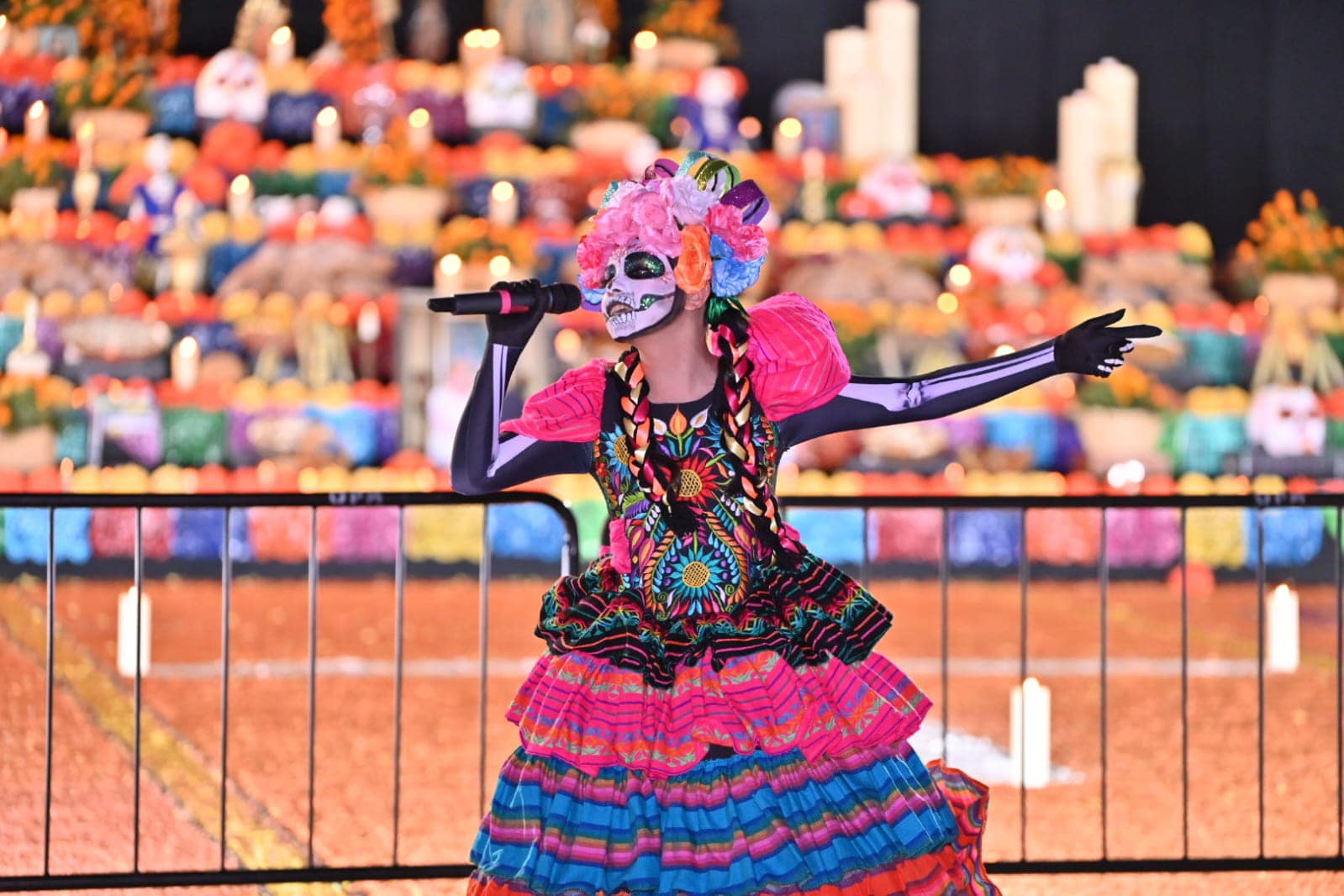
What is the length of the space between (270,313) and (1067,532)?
469cm

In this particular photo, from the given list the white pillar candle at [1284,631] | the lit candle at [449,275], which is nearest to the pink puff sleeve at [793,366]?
the white pillar candle at [1284,631]

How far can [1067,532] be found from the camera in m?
10.6

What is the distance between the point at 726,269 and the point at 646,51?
1011 centimetres

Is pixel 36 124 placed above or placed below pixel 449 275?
above

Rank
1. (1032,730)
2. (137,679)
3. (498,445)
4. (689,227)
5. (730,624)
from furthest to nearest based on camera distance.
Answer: (1032,730)
(137,679)
(498,445)
(689,227)
(730,624)

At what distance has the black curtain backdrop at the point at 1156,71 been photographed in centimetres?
1356

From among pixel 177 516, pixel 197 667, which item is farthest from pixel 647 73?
pixel 197 667

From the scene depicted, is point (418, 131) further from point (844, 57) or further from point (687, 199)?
point (687, 199)

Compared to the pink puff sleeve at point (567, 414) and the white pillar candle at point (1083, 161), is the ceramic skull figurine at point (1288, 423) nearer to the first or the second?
the white pillar candle at point (1083, 161)

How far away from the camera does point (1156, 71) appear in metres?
13.8

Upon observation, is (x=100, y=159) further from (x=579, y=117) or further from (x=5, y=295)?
(x=579, y=117)

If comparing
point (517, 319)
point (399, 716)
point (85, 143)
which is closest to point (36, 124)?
point (85, 143)

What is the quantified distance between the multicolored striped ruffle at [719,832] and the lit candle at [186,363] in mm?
8454

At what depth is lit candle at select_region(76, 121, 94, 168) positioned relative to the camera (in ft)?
39.1
